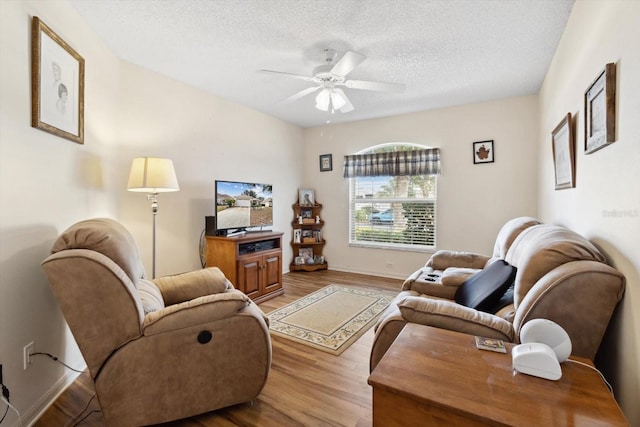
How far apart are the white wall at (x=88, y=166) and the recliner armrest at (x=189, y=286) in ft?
2.04

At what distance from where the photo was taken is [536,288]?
49.6 inches

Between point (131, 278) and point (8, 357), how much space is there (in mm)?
689

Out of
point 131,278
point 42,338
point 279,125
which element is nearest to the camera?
point 131,278

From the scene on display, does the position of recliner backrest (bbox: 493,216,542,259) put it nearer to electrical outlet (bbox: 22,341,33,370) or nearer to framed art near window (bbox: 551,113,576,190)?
framed art near window (bbox: 551,113,576,190)

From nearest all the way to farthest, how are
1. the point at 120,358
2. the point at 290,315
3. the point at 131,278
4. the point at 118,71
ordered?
the point at 120,358
the point at 131,278
the point at 118,71
the point at 290,315

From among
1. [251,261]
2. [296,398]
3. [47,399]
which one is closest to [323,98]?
[251,261]

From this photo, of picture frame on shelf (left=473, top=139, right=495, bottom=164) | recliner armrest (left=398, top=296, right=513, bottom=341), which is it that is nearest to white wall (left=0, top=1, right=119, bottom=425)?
recliner armrest (left=398, top=296, right=513, bottom=341)

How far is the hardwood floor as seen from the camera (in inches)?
63.7

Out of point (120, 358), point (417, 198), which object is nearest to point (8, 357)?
point (120, 358)

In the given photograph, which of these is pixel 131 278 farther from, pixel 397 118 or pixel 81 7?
pixel 397 118

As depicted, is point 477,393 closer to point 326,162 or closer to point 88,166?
point 88,166

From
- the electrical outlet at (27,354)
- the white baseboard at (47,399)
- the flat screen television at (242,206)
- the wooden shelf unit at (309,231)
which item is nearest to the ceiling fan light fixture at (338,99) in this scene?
the flat screen television at (242,206)

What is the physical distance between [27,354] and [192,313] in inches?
39.3

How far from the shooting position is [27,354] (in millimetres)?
1610
